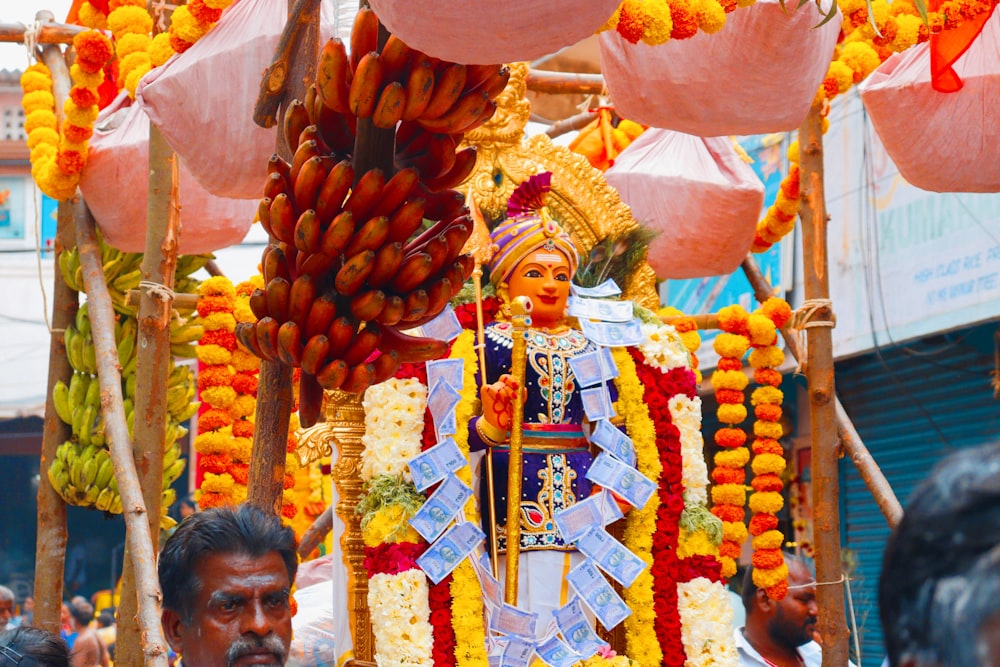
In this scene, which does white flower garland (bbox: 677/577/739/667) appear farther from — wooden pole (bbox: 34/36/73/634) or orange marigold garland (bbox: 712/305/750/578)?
wooden pole (bbox: 34/36/73/634)

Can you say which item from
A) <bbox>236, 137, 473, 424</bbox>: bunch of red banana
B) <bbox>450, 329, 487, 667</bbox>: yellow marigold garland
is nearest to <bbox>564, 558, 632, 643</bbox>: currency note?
<bbox>450, 329, 487, 667</bbox>: yellow marigold garland

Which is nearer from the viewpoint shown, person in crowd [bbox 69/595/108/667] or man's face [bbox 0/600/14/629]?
man's face [bbox 0/600/14/629]

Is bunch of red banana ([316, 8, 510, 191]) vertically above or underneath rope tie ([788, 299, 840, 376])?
underneath

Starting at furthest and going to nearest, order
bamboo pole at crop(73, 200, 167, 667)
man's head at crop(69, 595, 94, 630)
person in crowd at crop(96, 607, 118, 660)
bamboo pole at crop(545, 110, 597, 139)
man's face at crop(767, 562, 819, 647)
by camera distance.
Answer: man's head at crop(69, 595, 94, 630) < person in crowd at crop(96, 607, 118, 660) < bamboo pole at crop(545, 110, 597, 139) < man's face at crop(767, 562, 819, 647) < bamboo pole at crop(73, 200, 167, 667)

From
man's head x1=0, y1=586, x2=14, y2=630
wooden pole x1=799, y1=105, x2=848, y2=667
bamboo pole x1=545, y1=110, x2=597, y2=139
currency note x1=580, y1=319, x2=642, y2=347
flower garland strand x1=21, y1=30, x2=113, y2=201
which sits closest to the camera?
flower garland strand x1=21, y1=30, x2=113, y2=201

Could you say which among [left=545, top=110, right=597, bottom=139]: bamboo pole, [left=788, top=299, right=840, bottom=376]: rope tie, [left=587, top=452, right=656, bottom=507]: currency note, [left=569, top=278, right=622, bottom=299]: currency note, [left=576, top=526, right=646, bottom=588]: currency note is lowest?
[left=576, top=526, right=646, bottom=588]: currency note

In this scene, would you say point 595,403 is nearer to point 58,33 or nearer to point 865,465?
point 865,465

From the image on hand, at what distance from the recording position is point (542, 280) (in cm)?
523

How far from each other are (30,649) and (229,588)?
45 centimetres

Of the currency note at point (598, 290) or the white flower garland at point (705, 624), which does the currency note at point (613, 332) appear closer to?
the currency note at point (598, 290)

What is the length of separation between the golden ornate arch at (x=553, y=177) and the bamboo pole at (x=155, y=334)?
1.78 metres

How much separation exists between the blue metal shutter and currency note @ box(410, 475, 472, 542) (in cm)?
427

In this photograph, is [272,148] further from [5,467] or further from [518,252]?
[5,467]

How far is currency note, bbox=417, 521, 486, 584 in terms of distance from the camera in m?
4.77
